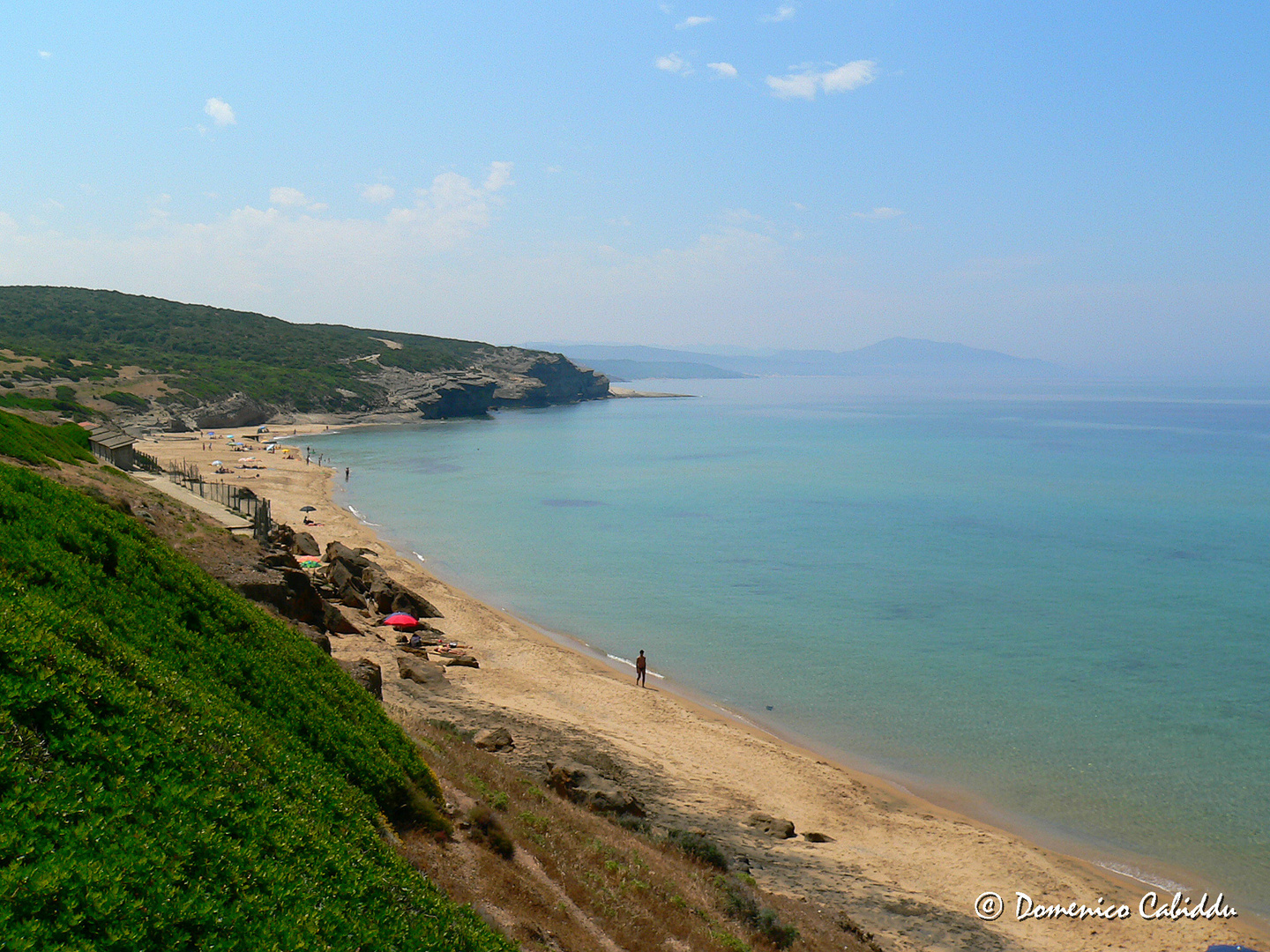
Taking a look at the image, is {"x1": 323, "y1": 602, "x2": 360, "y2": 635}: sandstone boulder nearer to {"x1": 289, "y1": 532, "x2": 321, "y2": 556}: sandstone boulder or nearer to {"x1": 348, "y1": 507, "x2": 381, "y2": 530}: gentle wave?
{"x1": 289, "y1": 532, "x2": 321, "y2": 556}: sandstone boulder

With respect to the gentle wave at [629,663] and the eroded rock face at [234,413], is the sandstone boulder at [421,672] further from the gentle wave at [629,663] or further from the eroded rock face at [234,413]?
the eroded rock face at [234,413]

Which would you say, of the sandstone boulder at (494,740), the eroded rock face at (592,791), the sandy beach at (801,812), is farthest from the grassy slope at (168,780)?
the sandstone boulder at (494,740)

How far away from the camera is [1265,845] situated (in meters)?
18.9

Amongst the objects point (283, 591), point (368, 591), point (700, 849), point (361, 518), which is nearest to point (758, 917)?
point (700, 849)

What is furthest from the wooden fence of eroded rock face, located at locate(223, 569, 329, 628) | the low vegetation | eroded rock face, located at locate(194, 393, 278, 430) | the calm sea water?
eroded rock face, located at locate(194, 393, 278, 430)

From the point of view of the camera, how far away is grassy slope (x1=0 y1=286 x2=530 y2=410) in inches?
4717

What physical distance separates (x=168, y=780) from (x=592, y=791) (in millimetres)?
11248

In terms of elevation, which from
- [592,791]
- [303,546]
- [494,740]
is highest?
[303,546]

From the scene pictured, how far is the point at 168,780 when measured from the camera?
599 cm

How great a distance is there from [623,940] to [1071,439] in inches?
5148

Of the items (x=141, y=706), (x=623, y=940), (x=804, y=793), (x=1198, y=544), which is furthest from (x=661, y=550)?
(x=141, y=706)

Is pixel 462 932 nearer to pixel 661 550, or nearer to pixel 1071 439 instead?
pixel 661 550

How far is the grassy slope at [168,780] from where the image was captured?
4.71 meters

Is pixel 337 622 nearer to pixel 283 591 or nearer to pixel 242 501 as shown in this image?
pixel 283 591
